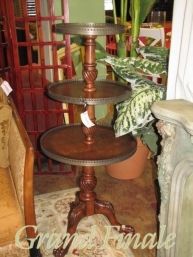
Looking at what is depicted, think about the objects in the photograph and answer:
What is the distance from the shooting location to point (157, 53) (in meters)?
1.79

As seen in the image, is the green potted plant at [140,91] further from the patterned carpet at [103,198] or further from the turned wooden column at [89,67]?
the patterned carpet at [103,198]

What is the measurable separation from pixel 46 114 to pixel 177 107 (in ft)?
4.38

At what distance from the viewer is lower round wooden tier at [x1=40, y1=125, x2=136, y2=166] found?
4.76ft

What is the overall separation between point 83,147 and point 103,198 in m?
0.75

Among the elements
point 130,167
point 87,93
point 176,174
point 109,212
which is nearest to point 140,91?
point 87,93

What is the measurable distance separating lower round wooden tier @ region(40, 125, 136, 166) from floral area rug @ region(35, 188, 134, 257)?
560 millimetres

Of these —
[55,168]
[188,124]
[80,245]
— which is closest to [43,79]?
[55,168]

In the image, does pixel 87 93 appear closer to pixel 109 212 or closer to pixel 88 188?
pixel 88 188

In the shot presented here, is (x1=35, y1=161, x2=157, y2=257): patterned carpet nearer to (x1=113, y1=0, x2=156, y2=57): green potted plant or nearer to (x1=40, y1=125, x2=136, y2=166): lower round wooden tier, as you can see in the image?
(x1=40, y1=125, x2=136, y2=166): lower round wooden tier

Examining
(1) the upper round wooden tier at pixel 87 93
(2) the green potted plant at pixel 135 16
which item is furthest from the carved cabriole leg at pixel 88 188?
(2) the green potted plant at pixel 135 16

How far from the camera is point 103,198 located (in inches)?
86.4

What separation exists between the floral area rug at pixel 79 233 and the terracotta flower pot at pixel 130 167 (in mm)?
459

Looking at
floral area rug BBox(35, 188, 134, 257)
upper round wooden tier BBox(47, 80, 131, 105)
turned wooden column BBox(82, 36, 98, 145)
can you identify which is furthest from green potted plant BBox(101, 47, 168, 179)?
floral area rug BBox(35, 188, 134, 257)

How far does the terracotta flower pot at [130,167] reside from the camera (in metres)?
2.33
